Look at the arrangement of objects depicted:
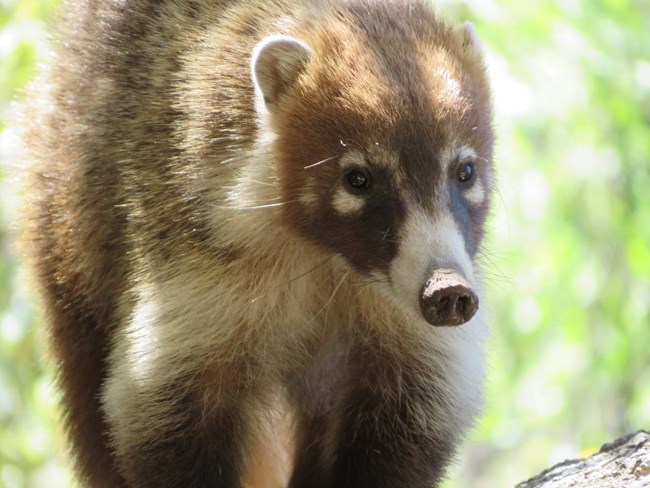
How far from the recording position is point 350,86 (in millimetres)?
4164

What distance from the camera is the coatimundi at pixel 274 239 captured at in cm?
408

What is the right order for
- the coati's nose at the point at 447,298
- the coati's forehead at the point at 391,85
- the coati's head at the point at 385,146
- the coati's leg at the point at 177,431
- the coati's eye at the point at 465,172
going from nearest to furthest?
1. the coati's nose at the point at 447,298
2. the coati's head at the point at 385,146
3. the coati's forehead at the point at 391,85
4. the coati's eye at the point at 465,172
5. the coati's leg at the point at 177,431

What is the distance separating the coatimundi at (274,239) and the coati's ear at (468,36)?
1 centimetres

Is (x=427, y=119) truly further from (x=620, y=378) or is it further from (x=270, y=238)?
(x=620, y=378)

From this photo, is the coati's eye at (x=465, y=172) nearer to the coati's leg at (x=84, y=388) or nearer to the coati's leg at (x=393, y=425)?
the coati's leg at (x=393, y=425)

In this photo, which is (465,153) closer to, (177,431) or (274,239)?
(274,239)

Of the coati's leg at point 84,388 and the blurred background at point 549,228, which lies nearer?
the coati's leg at point 84,388

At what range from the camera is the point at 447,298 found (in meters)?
3.69

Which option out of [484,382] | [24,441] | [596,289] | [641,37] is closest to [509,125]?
[641,37]

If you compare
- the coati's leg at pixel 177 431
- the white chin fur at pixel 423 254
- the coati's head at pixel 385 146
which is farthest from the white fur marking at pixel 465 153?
the coati's leg at pixel 177 431

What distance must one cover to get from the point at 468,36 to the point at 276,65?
0.93 meters

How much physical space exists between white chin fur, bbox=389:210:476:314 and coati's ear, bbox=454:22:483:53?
1.04 m

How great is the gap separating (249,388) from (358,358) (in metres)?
0.48

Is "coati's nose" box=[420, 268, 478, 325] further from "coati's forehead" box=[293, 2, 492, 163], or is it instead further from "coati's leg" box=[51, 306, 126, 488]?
"coati's leg" box=[51, 306, 126, 488]
